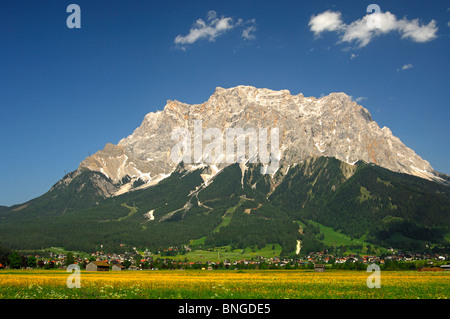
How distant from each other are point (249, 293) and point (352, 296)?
Answer: 1063 cm

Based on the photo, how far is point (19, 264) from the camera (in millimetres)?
147625

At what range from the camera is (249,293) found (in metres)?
40.8
